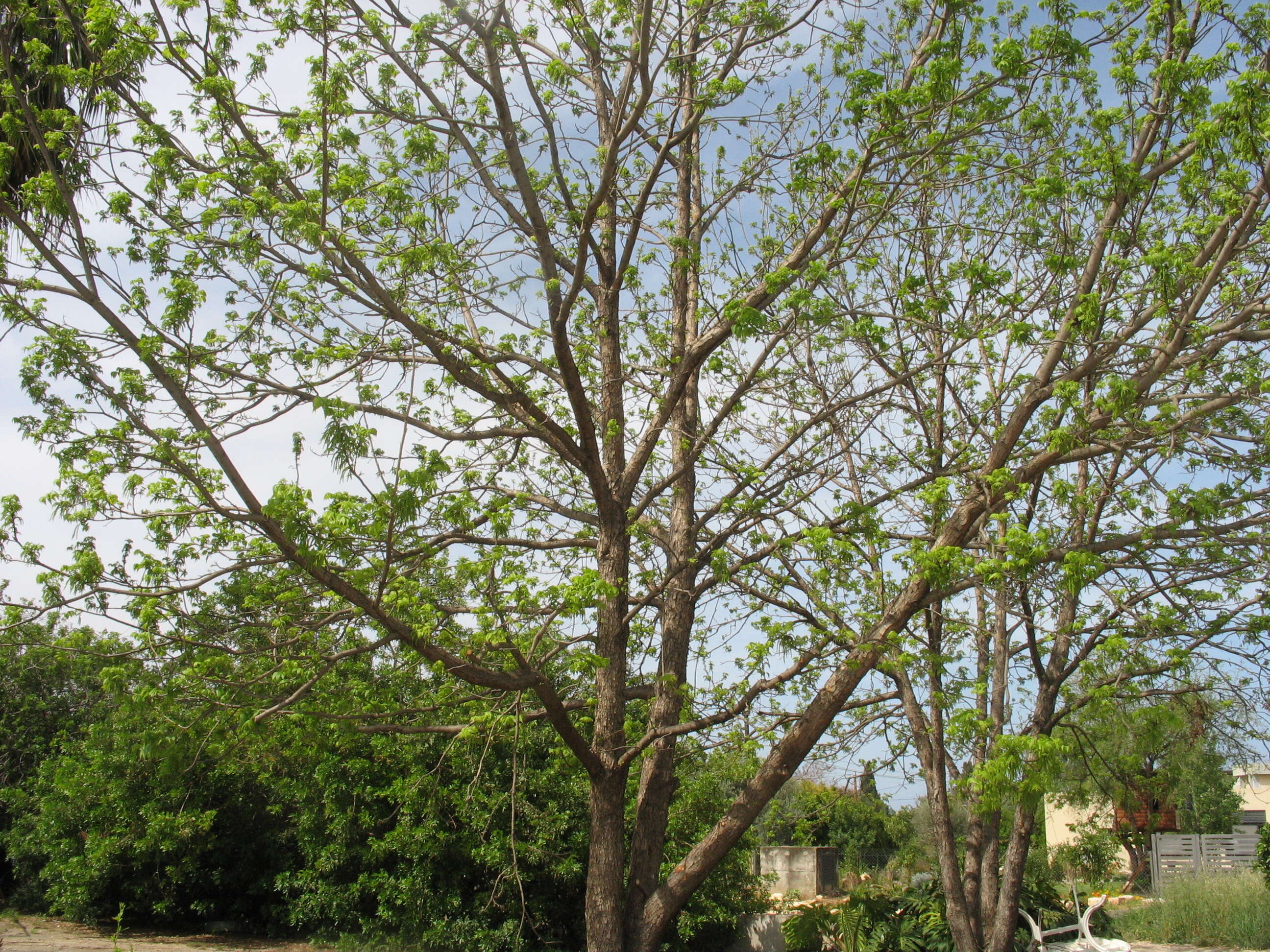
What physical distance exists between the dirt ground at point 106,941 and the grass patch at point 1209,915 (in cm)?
1348

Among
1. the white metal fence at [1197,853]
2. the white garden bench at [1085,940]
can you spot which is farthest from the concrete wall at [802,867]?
the white garden bench at [1085,940]

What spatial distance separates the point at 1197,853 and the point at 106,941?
20489mm

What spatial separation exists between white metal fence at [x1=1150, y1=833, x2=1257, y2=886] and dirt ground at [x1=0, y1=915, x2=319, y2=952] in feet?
57.2

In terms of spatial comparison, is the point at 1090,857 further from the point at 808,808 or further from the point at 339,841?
the point at 339,841

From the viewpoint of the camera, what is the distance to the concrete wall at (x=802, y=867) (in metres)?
21.0

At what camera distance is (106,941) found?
12.8 m

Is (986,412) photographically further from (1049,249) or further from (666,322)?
(666,322)

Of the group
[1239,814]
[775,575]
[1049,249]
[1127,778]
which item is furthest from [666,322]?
[1239,814]

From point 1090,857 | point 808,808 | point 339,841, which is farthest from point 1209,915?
point 339,841

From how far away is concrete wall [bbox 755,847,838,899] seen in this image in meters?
21.0

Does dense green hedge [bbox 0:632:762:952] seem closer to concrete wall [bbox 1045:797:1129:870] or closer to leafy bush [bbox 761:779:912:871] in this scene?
leafy bush [bbox 761:779:912:871]

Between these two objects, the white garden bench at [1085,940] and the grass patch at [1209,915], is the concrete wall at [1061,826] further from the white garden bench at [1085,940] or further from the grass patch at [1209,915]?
the white garden bench at [1085,940]

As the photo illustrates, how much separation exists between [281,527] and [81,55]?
3.62 metres

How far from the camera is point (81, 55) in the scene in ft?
20.6
